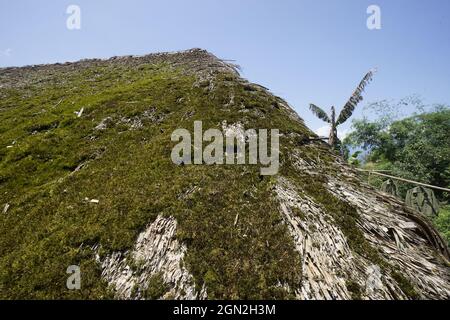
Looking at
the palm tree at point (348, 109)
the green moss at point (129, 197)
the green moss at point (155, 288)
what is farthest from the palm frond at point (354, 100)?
the green moss at point (155, 288)

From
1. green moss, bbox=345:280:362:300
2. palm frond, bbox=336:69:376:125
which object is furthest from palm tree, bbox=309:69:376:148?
green moss, bbox=345:280:362:300

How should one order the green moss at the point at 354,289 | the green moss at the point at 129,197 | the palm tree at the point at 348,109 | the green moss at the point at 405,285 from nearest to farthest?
the green moss at the point at 354,289 < the green moss at the point at 405,285 < the green moss at the point at 129,197 < the palm tree at the point at 348,109

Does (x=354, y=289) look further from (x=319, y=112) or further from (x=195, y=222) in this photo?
(x=319, y=112)

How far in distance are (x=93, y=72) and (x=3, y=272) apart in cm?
1723

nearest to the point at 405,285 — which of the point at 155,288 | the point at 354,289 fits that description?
the point at 354,289

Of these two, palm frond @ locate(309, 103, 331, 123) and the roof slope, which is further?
palm frond @ locate(309, 103, 331, 123)

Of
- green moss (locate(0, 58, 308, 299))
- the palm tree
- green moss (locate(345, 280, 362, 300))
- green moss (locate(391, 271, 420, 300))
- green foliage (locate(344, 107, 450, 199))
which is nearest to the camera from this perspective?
green moss (locate(345, 280, 362, 300))

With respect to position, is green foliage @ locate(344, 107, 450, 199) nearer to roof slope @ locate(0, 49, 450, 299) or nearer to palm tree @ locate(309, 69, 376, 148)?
palm tree @ locate(309, 69, 376, 148)

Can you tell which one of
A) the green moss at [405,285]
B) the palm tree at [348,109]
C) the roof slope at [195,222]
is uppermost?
the palm tree at [348,109]

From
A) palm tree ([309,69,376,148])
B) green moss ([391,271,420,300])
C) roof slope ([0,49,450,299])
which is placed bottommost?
green moss ([391,271,420,300])

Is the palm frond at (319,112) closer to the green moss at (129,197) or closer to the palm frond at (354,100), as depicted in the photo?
the palm frond at (354,100)

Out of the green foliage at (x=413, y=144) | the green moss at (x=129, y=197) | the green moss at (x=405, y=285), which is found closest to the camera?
the green moss at (x=405, y=285)

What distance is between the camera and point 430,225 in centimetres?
569
